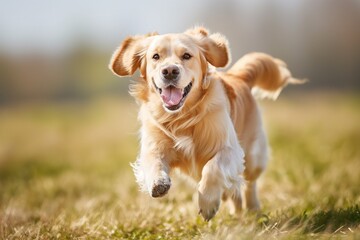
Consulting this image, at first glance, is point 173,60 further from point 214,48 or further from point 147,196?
point 147,196

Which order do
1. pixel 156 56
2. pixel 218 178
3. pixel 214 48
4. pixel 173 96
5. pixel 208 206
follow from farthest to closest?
pixel 214 48 → pixel 156 56 → pixel 173 96 → pixel 218 178 → pixel 208 206

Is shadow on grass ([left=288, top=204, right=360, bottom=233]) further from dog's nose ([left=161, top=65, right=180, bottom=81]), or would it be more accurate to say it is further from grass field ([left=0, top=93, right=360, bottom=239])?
dog's nose ([left=161, top=65, right=180, bottom=81])

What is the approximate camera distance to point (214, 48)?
14.7ft

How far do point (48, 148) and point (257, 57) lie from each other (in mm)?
6958

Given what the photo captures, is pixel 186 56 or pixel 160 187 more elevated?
pixel 186 56

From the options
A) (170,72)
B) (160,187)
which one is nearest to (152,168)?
(160,187)

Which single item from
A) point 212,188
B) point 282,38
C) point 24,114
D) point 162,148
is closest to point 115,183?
point 162,148

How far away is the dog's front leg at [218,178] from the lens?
3805 millimetres

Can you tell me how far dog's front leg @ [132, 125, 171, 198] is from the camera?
3.86 meters

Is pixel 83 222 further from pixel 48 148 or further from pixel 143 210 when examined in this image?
pixel 48 148

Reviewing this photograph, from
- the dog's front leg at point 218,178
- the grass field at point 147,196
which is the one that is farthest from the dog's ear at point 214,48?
the grass field at point 147,196

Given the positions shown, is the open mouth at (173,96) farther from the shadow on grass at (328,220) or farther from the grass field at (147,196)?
the shadow on grass at (328,220)

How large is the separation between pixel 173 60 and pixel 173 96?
26cm

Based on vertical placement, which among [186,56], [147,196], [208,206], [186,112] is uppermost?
[186,56]
